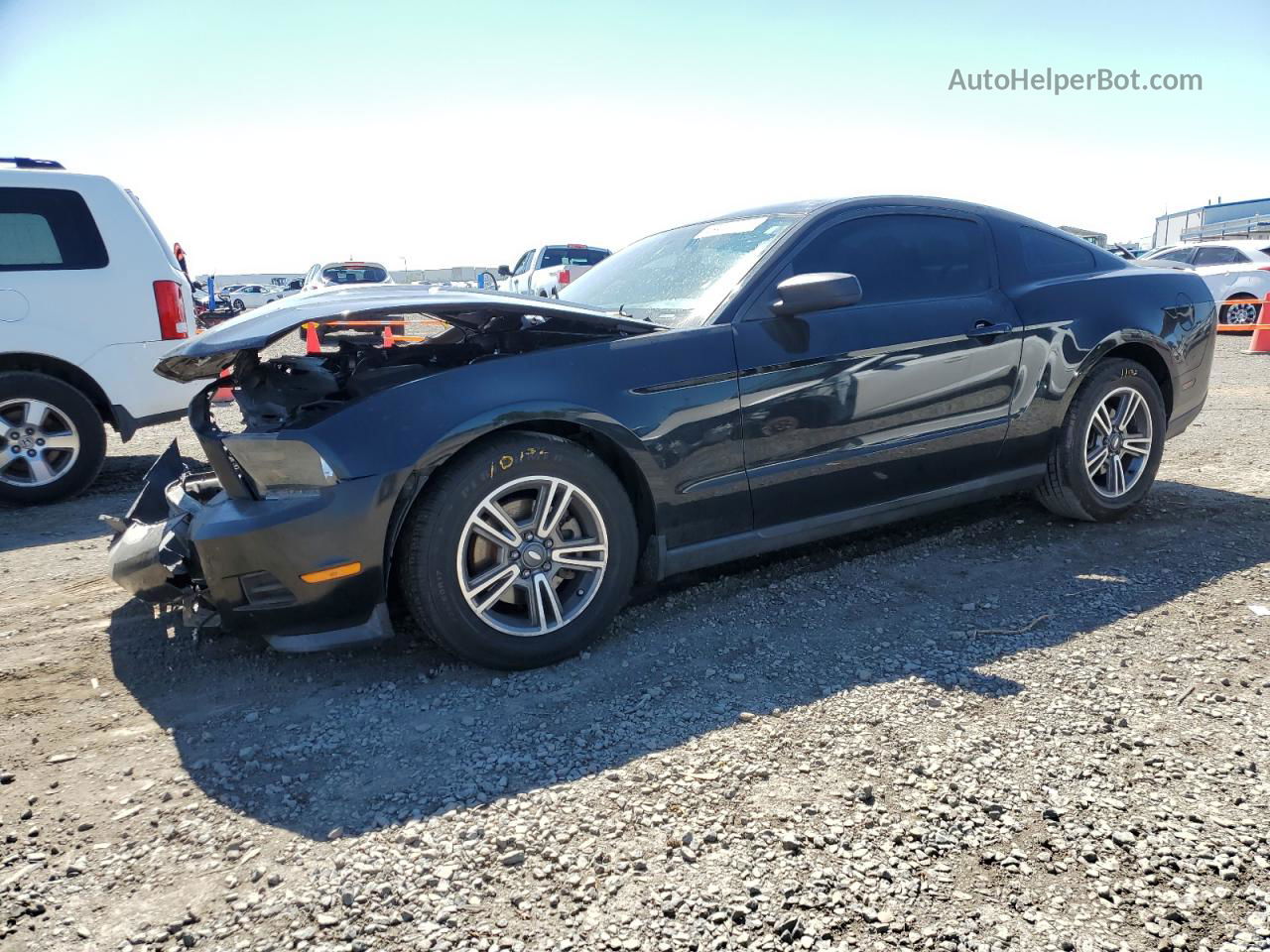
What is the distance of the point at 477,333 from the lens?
10.9 ft

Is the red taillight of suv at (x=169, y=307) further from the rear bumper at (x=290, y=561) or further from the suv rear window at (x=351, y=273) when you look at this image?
the suv rear window at (x=351, y=273)

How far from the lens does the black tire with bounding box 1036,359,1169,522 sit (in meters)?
4.16

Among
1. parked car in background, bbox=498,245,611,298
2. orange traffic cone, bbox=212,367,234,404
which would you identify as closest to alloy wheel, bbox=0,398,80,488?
orange traffic cone, bbox=212,367,234,404

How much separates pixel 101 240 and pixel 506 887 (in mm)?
5484

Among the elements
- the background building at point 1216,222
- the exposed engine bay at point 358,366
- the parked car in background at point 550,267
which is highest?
the background building at point 1216,222

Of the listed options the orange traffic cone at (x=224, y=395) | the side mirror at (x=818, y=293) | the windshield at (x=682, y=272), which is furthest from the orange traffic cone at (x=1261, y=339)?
the orange traffic cone at (x=224, y=395)

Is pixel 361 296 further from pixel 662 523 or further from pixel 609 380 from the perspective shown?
pixel 662 523

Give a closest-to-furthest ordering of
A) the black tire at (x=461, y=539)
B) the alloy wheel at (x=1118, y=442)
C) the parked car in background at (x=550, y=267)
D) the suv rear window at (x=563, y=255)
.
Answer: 1. the black tire at (x=461, y=539)
2. the alloy wheel at (x=1118, y=442)
3. the parked car in background at (x=550, y=267)
4. the suv rear window at (x=563, y=255)

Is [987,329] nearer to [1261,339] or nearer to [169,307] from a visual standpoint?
[169,307]

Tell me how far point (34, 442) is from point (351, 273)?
17.7m

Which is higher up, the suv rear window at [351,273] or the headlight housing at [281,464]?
the suv rear window at [351,273]

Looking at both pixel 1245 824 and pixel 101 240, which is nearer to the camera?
pixel 1245 824

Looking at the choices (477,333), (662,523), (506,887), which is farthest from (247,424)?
(506,887)

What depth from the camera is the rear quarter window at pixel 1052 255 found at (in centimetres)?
418
